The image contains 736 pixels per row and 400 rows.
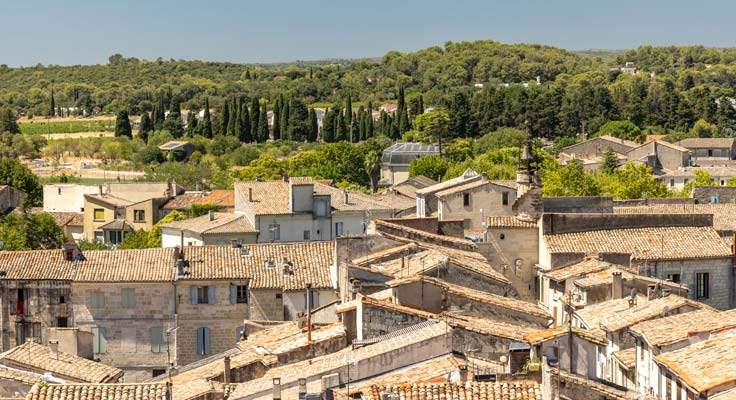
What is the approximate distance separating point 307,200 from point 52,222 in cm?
2335

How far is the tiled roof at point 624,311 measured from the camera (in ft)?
88.3

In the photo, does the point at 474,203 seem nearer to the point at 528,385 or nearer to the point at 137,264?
the point at 137,264

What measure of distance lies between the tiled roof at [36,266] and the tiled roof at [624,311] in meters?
15.6

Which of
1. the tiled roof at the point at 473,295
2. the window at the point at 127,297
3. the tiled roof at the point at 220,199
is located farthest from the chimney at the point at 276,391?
the tiled roof at the point at 220,199

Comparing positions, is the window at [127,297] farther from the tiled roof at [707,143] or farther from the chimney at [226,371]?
the tiled roof at [707,143]

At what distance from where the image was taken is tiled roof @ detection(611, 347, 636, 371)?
24.9 meters

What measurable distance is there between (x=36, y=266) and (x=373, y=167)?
67178 mm

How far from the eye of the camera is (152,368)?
37.8 m

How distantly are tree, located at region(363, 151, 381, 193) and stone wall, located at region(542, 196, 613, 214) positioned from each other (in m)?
57.6

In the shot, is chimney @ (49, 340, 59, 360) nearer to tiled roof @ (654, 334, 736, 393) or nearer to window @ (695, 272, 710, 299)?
tiled roof @ (654, 334, 736, 393)

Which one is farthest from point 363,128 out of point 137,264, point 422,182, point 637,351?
point 637,351

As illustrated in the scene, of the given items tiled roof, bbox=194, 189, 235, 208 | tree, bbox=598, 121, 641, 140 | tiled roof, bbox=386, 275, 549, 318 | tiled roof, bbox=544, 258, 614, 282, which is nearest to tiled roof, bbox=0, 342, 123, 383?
tiled roof, bbox=386, 275, 549, 318

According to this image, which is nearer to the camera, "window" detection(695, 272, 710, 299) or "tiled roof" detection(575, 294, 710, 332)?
"tiled roof" detection(575, 294, 710, 332)

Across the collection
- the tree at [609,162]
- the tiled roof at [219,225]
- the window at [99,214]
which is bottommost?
the window at [99,214]
